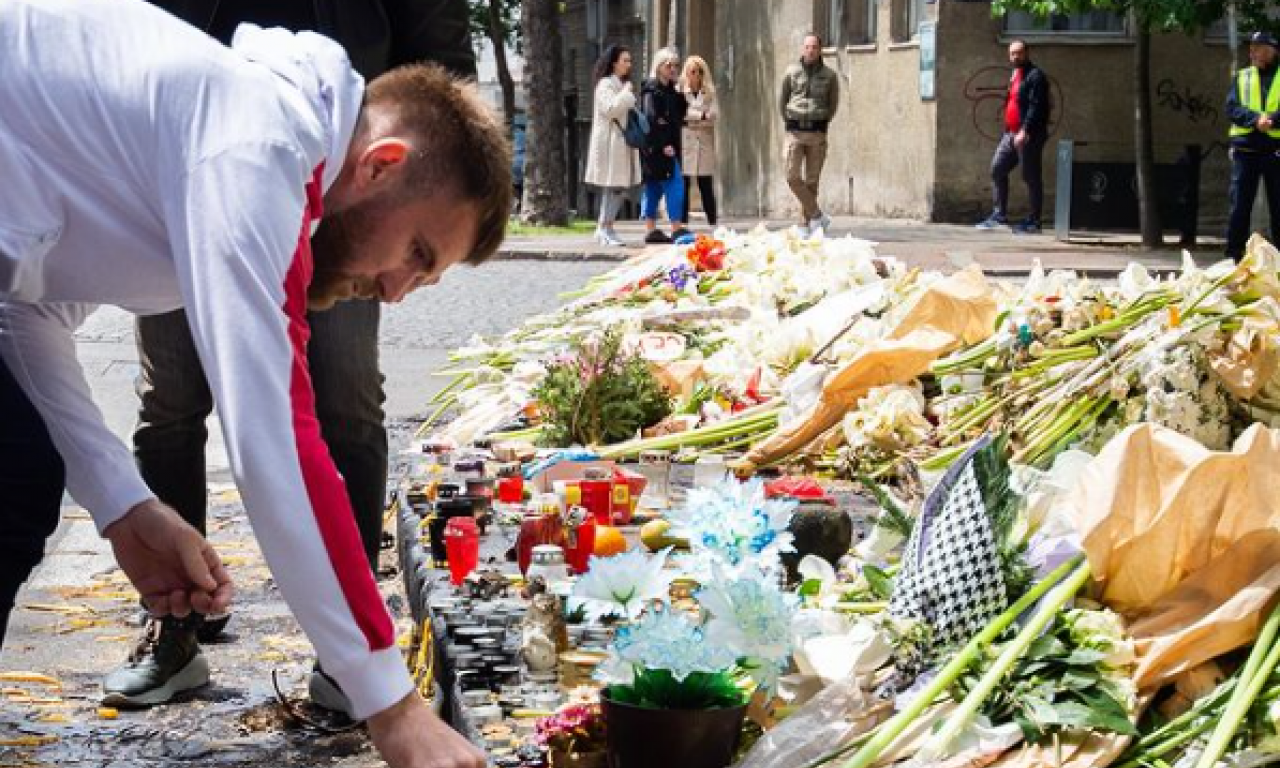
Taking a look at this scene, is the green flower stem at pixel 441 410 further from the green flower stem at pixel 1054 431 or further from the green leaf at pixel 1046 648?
the green leaf at pixel 1046 648

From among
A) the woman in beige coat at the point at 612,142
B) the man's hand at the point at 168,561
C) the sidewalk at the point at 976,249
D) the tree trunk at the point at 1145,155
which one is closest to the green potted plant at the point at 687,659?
the man's hand at the point at 168,561

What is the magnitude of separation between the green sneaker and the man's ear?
2.09 m

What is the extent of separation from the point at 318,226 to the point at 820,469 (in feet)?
11.3

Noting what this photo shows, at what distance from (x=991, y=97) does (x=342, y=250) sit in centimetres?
2112

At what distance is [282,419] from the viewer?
7.82 feet

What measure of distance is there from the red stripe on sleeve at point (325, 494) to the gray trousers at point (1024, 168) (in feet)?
64.3

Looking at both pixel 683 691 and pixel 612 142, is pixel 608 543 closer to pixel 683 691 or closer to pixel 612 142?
pixel 683 691

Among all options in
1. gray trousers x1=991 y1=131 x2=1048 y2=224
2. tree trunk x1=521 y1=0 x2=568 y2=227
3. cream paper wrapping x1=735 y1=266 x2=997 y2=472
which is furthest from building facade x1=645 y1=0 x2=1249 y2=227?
cream paper wrapping x1=735 y1=266 x2=997 y2=472

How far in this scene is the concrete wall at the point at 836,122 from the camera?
2434 centimetres

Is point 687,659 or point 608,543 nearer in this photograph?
point 687,659

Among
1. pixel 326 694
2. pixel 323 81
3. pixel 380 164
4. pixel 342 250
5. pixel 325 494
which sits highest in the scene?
pixel 323 81

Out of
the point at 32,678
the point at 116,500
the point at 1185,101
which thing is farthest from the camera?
the point at 1185,101

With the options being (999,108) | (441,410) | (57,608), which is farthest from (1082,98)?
(57,608)

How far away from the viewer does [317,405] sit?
4516 millimetres
